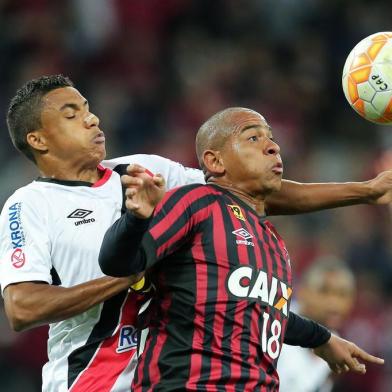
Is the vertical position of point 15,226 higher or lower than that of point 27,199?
lower

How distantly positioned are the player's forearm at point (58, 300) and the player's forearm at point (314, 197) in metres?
1.10

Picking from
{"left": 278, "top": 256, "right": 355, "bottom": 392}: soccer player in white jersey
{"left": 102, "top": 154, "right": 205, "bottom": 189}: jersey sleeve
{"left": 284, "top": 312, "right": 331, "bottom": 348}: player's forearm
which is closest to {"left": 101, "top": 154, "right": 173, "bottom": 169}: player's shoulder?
{"left": 102, "top": 154, "right": 205, "bottom": 189}: jersey sleeve

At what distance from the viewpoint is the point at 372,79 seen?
4742 mm

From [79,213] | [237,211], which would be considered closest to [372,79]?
[237,211]

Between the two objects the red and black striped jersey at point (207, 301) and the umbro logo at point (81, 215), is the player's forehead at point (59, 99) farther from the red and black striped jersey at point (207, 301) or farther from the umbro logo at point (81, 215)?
the red and black striped jersey at point (207, 301)

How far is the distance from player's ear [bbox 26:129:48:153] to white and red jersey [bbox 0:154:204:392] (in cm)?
27

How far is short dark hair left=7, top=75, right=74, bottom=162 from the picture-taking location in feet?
15.1

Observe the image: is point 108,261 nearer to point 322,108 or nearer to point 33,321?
point 33,321

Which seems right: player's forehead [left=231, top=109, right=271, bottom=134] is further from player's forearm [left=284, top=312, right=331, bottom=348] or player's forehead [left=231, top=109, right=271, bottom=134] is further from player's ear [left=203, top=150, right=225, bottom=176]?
player's forearm [left=284, top=312, right=331, bottom=348]

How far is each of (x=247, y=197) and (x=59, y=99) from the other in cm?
98

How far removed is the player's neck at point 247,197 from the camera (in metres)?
4.38

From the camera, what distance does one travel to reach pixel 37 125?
4598mm

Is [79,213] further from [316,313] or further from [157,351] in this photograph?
[316,313]

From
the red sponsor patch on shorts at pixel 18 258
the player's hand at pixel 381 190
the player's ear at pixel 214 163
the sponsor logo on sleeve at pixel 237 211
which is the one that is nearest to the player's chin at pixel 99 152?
the player's ear at pixel 214 163
